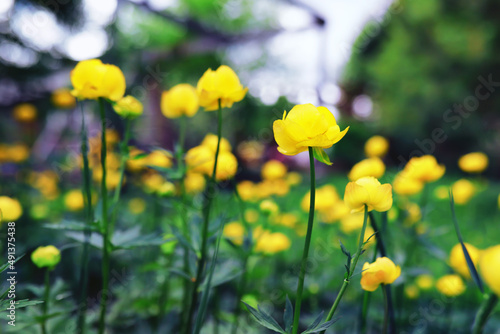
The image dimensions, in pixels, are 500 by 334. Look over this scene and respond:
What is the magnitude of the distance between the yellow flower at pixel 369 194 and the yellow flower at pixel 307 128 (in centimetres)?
6

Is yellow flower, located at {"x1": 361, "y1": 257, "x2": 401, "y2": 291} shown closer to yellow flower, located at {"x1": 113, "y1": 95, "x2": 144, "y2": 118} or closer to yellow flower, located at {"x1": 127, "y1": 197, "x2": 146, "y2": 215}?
yellow flower, located at {"x1": 113, "y1": 95, "x2": 144, "y2": 118}

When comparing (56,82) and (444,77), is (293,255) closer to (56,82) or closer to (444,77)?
(56,82)

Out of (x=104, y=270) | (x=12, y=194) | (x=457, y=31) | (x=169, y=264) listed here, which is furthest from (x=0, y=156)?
(x=457, y=31)

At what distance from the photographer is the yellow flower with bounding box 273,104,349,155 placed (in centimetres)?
43

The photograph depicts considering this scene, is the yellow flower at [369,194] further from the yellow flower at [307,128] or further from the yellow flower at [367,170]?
the yellow flower at [367,170]

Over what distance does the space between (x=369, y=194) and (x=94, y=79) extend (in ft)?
1.48

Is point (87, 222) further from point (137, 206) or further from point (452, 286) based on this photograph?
point (137, 206)

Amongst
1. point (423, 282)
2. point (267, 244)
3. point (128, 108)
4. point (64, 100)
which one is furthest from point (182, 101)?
point (64, 100)

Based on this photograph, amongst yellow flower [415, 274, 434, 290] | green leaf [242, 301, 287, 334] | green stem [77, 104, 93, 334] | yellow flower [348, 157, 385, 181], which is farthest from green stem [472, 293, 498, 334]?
yellow flower [415, 274, 434, 290]

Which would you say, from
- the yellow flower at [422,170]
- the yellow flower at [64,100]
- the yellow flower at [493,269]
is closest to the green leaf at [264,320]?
the yellow flower at [493,269]

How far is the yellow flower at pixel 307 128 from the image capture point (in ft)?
1.40

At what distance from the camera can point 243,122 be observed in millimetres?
6469

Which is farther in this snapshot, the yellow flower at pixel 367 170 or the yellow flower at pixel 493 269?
the yellow flower at pixel 367 170

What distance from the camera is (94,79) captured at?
1.86 ft
